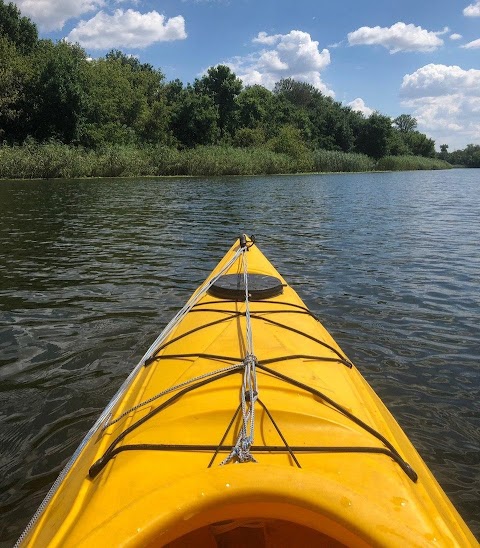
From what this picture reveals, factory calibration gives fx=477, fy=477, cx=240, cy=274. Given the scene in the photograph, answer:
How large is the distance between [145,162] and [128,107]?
45.5ft

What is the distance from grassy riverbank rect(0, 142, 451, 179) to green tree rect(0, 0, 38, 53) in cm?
1639

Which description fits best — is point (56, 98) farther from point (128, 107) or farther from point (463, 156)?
point (463, 156)

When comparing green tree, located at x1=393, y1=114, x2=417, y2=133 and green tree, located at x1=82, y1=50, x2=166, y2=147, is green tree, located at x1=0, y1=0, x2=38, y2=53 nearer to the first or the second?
green tree, located at x1=82, y1=50, x2=166, y2=147

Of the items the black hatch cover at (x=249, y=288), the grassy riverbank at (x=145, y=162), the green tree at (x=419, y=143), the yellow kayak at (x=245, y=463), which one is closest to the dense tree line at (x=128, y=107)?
the grassy riverbank at (x=145, y=162)

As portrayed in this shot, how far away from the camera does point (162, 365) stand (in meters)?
2.99

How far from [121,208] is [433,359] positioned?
491 inches

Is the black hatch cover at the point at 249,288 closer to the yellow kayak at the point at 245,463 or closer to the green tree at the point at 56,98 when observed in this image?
the yellow kayak at the point at 245,463

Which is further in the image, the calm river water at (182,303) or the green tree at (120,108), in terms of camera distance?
the green tree at (120,108)

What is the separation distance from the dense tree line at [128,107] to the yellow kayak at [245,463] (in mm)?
34349

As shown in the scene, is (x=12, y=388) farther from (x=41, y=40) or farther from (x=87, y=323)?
(x=41, y=40)

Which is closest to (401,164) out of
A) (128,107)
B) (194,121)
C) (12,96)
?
(194,121)

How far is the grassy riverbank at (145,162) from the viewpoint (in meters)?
27.0

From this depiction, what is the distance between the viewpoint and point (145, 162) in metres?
31.9

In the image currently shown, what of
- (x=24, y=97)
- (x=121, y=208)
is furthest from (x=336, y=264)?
(x=24, y=97)
